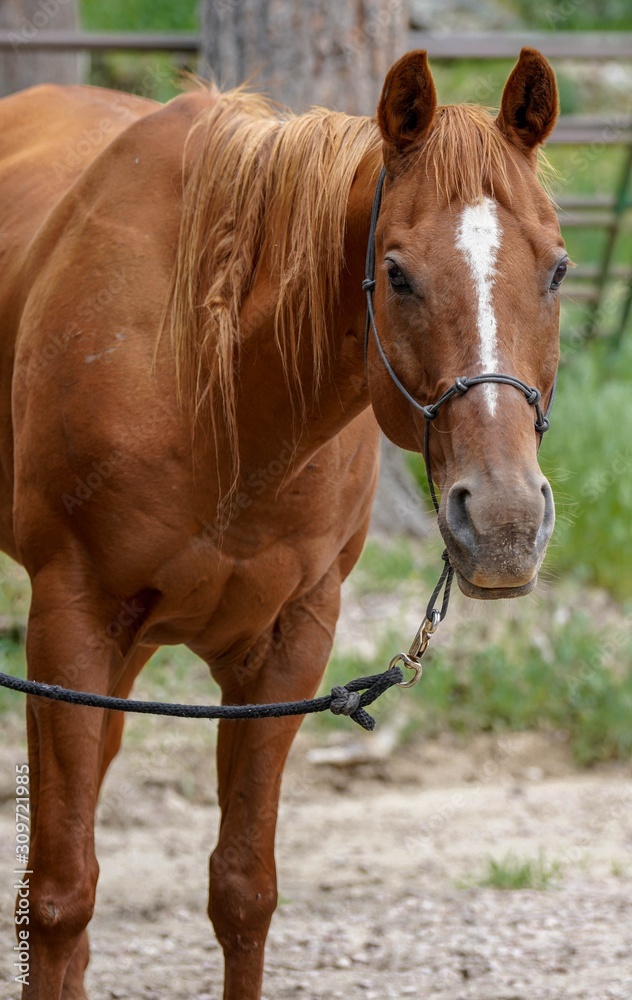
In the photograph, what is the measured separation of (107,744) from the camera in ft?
11.5

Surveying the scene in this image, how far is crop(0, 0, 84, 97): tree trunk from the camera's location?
802cm

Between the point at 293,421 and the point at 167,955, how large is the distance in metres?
1.87

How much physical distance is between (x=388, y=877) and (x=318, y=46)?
11.7 feet

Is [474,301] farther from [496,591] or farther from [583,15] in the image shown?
[583,15]

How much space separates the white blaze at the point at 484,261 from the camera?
1.92m

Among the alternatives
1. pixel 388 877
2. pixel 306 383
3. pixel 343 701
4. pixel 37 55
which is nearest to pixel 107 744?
pixel 388 877

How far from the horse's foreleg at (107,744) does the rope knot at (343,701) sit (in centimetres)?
67

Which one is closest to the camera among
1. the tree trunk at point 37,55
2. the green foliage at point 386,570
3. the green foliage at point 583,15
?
the green foliage at point 386,570

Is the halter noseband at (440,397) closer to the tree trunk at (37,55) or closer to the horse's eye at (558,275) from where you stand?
the horse's eye at (558,275)

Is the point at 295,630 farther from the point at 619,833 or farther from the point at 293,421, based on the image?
the point at 619,833

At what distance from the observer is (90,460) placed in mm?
2461

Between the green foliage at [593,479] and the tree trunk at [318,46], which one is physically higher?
the tree trunk at [318,46]

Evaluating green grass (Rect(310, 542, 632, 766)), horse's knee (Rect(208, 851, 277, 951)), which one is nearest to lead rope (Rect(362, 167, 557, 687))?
horse's knee (Rect(208, 851, 277, 951))

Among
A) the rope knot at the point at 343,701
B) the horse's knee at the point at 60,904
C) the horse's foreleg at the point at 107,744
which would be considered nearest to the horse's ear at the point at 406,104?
the rope knot at the point at 343,701
